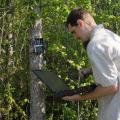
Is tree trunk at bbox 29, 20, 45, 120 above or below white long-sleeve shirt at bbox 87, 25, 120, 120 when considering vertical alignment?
below

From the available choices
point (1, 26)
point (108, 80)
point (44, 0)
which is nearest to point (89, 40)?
point (108, 80)

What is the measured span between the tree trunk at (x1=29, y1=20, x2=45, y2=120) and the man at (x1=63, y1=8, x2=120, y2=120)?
256 cm

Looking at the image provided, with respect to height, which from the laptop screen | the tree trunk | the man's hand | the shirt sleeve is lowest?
the tree trunk

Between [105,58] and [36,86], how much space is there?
3015 mm

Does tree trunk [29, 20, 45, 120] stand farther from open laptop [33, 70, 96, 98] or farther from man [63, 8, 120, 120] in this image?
man [63, 8, 120, 120]

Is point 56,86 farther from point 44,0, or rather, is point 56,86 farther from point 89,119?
point 89,119

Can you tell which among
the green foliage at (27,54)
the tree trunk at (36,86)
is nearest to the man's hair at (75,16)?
the tree trunk at (36,86)

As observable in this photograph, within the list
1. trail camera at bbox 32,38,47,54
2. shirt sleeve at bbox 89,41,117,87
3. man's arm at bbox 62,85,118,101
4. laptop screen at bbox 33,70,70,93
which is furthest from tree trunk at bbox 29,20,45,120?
shirt sleeve at bbox 89,41,117,87

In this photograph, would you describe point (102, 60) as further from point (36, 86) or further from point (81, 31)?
point (36, 86)

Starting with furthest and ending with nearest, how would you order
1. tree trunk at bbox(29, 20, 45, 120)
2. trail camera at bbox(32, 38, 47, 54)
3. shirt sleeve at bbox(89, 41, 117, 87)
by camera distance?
tree trunk at bbox(29, 20, 45, 120) < trail camera at bbox(32, 38, 47, 54) < shirt sleeve at bbox(89, 41, 117, 87)

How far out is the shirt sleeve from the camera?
3529 mm

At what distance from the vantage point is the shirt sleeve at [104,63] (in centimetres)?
353

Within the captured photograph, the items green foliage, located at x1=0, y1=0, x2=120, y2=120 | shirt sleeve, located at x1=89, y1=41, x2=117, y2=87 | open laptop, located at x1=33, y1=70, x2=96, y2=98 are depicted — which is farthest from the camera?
green foliage, located at x1=0, y1=0, x2=120, y2=120

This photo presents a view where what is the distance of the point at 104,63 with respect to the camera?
11.6ft
